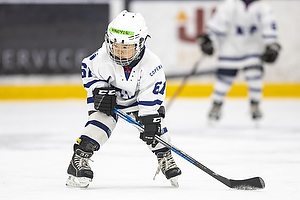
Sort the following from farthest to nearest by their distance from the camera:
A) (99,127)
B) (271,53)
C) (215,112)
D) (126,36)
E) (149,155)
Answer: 1. (215,112)
2. (271,53)
3. (149,155)
4. (99,127)
5. (126,36)

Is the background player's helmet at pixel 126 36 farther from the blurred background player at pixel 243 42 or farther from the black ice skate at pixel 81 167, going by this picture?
the blurred background player at pixel 243 42

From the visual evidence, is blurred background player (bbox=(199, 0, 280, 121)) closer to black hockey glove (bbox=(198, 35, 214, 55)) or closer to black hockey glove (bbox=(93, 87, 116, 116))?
black hockey glove (bbox=(198, 35, 214, 55))

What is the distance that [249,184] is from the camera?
2.53 meters

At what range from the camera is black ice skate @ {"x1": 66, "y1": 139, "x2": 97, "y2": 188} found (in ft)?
8.26

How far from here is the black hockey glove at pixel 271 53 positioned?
4.95 metres

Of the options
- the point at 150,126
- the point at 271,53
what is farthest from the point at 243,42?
the point at 150,126

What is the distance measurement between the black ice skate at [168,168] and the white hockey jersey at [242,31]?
8.32 feet

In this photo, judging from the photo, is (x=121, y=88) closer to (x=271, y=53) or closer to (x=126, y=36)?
(x=126, y=36)

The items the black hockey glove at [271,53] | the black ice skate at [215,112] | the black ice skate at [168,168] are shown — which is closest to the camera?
the black ice skate at [168,168]

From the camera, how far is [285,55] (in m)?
7.00

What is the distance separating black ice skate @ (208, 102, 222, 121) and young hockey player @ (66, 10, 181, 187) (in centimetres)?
242

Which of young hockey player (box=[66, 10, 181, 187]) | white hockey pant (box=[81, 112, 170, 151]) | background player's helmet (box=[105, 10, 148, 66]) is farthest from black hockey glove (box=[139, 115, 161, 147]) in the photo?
background player's helmet (box=[105, 10, 148, 66])

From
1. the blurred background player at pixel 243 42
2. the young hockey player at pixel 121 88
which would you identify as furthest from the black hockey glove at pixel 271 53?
the young hockey player at pixel 121 88

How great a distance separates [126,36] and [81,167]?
54cm
